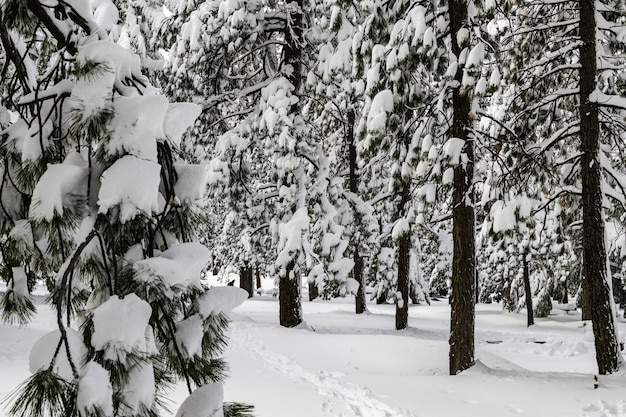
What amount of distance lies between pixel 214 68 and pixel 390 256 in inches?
485

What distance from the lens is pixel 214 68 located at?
46.0ft

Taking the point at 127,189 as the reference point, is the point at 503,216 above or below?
above

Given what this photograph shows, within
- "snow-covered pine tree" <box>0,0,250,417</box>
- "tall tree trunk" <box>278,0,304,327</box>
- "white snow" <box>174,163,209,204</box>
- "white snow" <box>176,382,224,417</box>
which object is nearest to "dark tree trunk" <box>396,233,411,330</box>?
"tall tree trunk" <box>278,0,304,327</box>

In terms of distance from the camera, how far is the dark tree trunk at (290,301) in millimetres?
13453

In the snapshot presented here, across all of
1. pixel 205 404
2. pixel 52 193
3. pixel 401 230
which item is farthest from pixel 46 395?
pixel 401 230

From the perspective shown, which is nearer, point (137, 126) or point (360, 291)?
point (137, 126)

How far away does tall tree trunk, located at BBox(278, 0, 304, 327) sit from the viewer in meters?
13.2

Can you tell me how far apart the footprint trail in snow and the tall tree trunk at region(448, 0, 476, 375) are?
198cm

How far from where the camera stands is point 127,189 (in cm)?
→ 212

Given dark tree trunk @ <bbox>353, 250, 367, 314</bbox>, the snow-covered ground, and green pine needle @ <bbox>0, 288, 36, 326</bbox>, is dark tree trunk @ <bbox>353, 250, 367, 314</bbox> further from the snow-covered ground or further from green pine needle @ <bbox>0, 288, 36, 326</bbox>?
green pine needle @ <bbox>0, 288, 36, 326</bbox>

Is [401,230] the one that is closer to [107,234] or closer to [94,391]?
[107,234]

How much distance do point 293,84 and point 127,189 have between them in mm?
11667

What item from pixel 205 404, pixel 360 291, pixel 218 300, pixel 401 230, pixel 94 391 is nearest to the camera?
pixel 94 391

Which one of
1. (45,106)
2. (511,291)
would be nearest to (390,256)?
(511,291)
